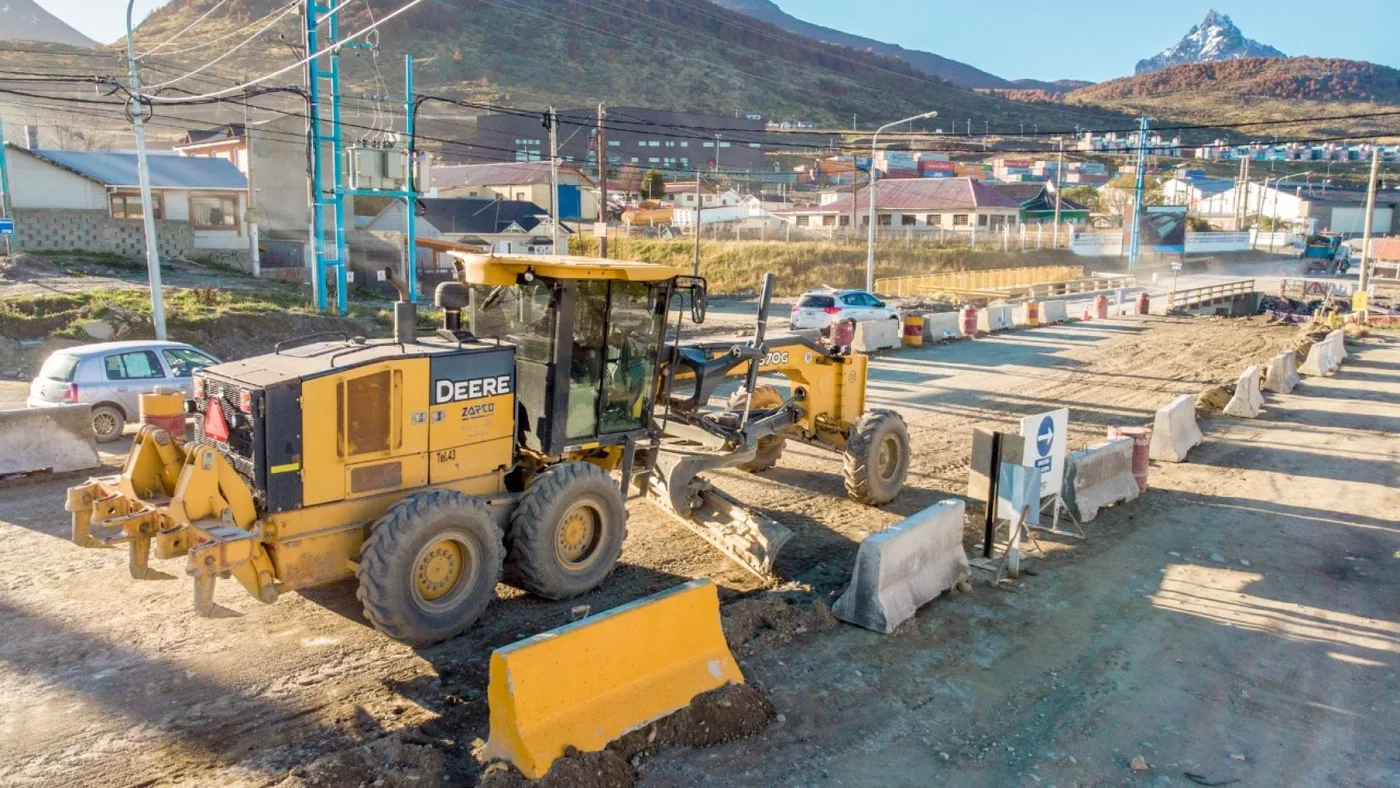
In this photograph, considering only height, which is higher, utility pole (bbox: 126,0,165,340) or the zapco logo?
utility pole (bbox: 126,0,165,340)

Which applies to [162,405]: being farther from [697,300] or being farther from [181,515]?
[697,300]

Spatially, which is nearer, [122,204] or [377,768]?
[377,768]

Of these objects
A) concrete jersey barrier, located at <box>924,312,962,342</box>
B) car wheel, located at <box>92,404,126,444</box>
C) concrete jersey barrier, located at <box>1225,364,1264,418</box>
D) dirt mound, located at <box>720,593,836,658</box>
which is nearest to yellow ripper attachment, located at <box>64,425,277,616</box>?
dirt mound, located at <box>720,593,836,658</box>

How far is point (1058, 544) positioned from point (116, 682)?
8421mm

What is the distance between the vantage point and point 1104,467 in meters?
11.4

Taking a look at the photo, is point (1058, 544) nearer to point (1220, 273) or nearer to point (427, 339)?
point (427, 339)

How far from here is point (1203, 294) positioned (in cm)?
4100

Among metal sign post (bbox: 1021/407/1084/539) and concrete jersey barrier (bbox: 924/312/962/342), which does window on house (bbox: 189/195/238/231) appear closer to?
concrete jersey barrier (bbox: 924/312/962/342)

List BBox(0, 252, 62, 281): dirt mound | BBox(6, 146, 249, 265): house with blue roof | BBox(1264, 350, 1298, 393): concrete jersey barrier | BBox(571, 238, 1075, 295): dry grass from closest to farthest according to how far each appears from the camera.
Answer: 1. BBox(1264, 350, 1298, 393): concrete jersey barrier
2. BBox(0, 252, 62, 281): dirt mound
3. BBox(6, 146, 249, 265): house with blue roof
4. BBox(571, 238, 1075, 295): dry grass

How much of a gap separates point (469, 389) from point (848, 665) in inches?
137

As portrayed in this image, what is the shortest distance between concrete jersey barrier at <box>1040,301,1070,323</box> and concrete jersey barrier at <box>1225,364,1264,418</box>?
1568 centimetres

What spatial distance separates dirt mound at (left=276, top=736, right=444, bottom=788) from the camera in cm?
534

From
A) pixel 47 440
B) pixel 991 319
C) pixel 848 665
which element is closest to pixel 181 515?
pixel 848 665

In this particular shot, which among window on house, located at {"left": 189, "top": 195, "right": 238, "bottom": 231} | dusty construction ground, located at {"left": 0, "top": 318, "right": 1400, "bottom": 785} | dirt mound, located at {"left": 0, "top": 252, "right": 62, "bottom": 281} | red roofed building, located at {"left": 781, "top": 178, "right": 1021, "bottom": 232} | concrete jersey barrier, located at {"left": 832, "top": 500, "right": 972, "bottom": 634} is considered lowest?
dusty construction ground, located at {"left": 0, "top": 318, "right": 1400, "bottom": 785}
